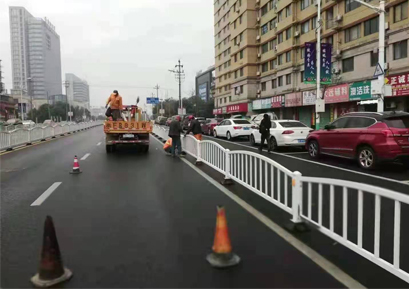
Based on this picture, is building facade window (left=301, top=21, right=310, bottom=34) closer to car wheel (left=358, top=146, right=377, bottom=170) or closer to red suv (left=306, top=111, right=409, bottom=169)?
red suv (left=306, top=111, right=409, bottom=169)

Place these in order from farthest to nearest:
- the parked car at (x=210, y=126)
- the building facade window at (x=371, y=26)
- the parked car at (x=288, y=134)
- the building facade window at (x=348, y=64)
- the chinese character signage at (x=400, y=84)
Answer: the building facade window at (x=348, y=64) < the parked car at (x=210, y=126) < the building facade window at (x=371, y=26) < the chinese character signage at (x=400, y=84) < the parked car at (x=288, y=134)

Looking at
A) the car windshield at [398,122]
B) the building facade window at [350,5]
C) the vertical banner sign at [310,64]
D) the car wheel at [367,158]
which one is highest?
the building facade window at [350,5]

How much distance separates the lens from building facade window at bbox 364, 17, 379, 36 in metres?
27.2

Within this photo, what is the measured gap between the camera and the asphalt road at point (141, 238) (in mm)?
3377

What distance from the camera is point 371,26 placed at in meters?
27.8

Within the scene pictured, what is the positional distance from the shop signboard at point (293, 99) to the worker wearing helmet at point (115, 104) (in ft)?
82.1

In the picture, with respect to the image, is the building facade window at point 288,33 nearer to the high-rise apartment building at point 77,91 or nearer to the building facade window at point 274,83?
the building facade window at point 274,83

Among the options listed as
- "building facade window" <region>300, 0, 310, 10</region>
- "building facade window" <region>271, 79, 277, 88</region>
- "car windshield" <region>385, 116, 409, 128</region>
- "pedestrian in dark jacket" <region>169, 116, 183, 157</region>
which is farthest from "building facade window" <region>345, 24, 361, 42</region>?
"pedestrian in dark jacket" <region>169, 116, 183, 157</region>

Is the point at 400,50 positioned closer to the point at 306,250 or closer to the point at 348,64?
the point at 348,64

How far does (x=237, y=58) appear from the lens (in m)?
59.2

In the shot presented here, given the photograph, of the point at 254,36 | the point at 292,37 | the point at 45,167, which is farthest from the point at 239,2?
the point at 45,167

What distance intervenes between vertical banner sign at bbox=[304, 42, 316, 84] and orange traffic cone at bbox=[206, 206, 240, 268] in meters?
21.3

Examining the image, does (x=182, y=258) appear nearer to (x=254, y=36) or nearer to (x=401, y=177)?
(x=401, y=177)

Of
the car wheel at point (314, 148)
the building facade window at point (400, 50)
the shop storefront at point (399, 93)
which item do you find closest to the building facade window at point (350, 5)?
the building facade window at point (400, 50)
